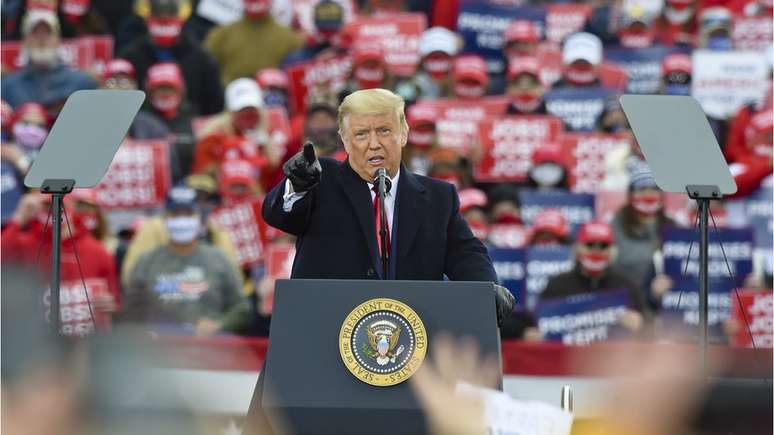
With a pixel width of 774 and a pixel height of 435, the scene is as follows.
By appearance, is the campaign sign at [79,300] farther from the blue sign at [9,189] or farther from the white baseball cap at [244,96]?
the white baseball cap at [244,96]

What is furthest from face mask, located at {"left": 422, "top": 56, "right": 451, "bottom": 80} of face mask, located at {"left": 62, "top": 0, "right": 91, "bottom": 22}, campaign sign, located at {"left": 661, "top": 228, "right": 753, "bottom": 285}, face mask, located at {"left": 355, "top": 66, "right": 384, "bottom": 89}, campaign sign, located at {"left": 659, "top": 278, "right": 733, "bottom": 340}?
campaign sign, located at {"left": 659, "top": 278, "right": 733, "bottom": 340}

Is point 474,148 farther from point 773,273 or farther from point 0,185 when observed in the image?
point 0,185

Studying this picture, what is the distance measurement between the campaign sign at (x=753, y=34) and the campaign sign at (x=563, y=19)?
140 centimetres

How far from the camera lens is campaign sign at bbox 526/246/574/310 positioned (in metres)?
10.1

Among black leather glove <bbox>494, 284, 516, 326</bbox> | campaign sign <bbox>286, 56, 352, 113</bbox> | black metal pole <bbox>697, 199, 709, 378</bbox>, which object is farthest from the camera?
campaign sign <bbox>286, 56, 352, 113</bbox>

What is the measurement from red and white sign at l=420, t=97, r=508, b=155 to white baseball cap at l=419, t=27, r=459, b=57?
617 mm

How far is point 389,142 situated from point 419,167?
637cm

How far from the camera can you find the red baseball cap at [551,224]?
35.0 ft

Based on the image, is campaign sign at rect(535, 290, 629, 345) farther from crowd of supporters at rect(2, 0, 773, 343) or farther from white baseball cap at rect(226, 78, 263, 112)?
white baseball cap at rect(226, 78, 263, 112)

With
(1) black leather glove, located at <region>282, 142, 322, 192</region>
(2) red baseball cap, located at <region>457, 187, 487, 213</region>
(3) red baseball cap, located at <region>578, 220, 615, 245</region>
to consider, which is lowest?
(3) red baseball cap, located at <region>578, 220, 615, 245</region>

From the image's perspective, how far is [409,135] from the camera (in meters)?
11.6

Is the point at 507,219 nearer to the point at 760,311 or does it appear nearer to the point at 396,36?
the point at 760,311

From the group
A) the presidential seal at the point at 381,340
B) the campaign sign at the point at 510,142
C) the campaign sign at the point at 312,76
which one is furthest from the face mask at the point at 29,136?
the presidential seal at the point at 381,340

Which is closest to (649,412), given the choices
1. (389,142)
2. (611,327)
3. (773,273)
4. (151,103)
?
(389,142)
